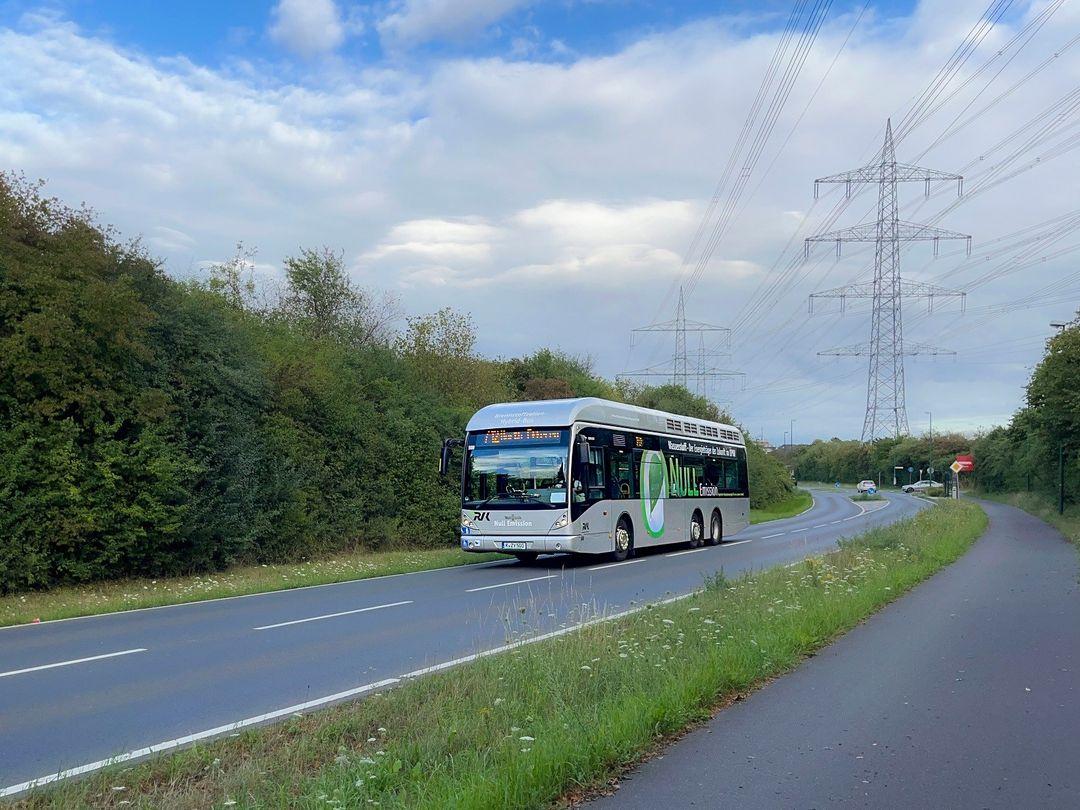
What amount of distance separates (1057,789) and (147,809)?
5.11 m

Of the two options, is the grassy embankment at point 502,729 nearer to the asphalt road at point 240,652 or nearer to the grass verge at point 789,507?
the asphalt road at point 240,652

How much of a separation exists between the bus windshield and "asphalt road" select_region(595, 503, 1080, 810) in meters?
8.78

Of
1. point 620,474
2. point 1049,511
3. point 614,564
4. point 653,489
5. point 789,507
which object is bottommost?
point 789,507

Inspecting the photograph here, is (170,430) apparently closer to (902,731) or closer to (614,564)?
(614,564)

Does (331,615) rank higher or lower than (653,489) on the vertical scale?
lower

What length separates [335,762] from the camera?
5902mm

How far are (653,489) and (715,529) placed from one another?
5.21 m

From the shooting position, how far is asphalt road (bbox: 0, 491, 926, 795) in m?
7.23

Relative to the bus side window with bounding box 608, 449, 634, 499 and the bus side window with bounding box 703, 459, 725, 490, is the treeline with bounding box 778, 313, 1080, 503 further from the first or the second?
the bus side window with bounding box 608, 449, 634, 499

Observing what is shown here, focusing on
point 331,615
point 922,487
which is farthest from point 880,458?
point 331,615

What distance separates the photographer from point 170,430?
19.1 meters

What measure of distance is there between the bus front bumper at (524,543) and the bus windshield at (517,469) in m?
0.63

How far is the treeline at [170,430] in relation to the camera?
16.6 m

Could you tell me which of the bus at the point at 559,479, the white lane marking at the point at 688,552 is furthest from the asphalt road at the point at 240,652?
the white lane marking at the point at 688,552
